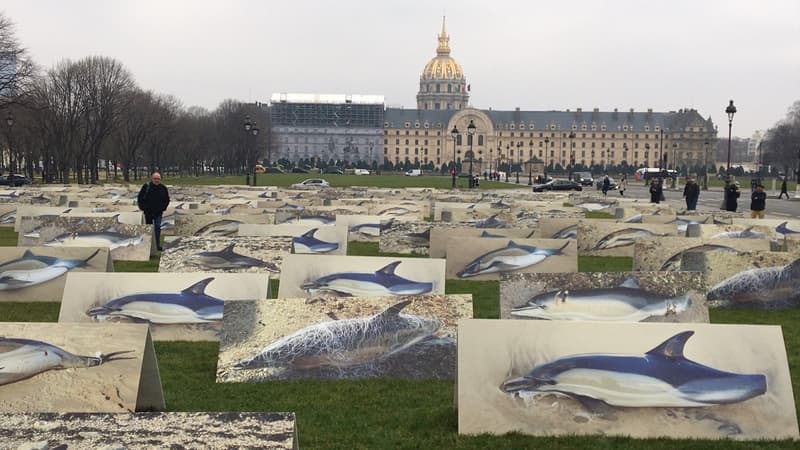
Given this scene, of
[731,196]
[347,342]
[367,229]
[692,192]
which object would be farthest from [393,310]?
[692,192]

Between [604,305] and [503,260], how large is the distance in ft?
18.5

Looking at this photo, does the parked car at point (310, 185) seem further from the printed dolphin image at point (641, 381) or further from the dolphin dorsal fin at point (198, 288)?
the printed dolphin image at point (641, 381)

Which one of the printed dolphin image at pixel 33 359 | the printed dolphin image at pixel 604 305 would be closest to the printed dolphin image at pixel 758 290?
the printed dolphin image at pixel 604 305

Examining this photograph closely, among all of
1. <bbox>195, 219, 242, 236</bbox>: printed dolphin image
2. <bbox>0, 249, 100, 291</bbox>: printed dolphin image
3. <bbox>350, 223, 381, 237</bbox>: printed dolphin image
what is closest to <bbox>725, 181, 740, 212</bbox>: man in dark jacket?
<bbox>350, 223, 381, 237</bbox>: printed dolphin image

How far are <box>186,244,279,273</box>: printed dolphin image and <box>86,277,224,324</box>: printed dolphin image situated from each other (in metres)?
3.49

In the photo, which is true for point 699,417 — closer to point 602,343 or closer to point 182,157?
point 602,343

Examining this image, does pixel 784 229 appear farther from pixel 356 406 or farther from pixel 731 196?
pixel 356 406

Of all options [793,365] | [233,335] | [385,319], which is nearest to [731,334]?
[793,365]

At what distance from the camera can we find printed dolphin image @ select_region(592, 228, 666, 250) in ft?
66.4

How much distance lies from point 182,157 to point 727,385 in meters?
110

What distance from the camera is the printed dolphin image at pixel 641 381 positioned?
7152 millimetres

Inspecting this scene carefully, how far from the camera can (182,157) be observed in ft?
372

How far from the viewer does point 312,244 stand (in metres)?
16.6

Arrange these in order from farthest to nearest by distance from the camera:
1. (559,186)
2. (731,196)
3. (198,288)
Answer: (559,186), (731,196), (198,288)
